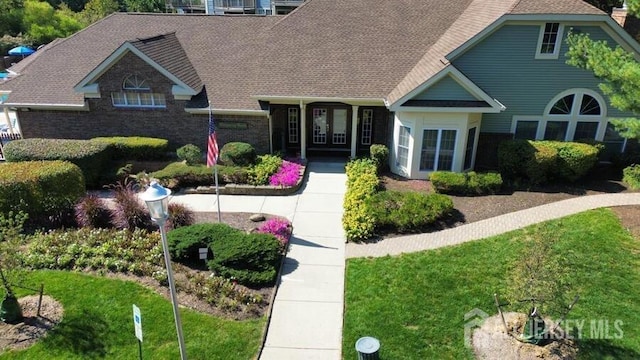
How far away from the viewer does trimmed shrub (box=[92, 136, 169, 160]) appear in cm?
1825

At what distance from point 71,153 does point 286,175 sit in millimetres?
8169

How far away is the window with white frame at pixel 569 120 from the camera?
17.8 meters

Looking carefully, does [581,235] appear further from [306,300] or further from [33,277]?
[33,277]

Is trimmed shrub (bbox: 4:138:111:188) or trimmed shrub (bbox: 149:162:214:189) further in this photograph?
trimmed shrub (bbox: 149:162:214:189)

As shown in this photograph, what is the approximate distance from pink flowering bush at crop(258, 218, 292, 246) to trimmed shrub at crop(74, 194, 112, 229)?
4.82 m

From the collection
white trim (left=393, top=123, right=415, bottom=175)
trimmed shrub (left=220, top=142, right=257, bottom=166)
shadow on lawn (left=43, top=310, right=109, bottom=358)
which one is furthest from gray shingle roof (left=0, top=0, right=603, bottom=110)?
shadow on lawn (left=43, top=310, right=109, bottom=358)

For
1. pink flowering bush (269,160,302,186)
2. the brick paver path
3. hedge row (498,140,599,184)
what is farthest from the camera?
pink flowering bush (269,160,302,186)

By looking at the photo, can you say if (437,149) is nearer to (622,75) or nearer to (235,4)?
(622,75)

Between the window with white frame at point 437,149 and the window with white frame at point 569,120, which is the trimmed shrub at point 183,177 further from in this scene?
the window with white frame at point 569,120

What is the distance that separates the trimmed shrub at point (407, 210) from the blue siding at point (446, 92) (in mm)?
4125

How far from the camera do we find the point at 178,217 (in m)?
13.6

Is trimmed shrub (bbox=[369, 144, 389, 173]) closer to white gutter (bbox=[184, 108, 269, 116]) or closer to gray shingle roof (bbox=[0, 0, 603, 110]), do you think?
gray shingle roof (bbox=[0, 0, 603, 110])

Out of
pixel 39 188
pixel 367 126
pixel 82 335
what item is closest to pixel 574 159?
pixel 367 126

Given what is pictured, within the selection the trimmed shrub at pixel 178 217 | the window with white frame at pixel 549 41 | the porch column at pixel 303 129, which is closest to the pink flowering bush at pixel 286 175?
the porch column at pixel 303 129
